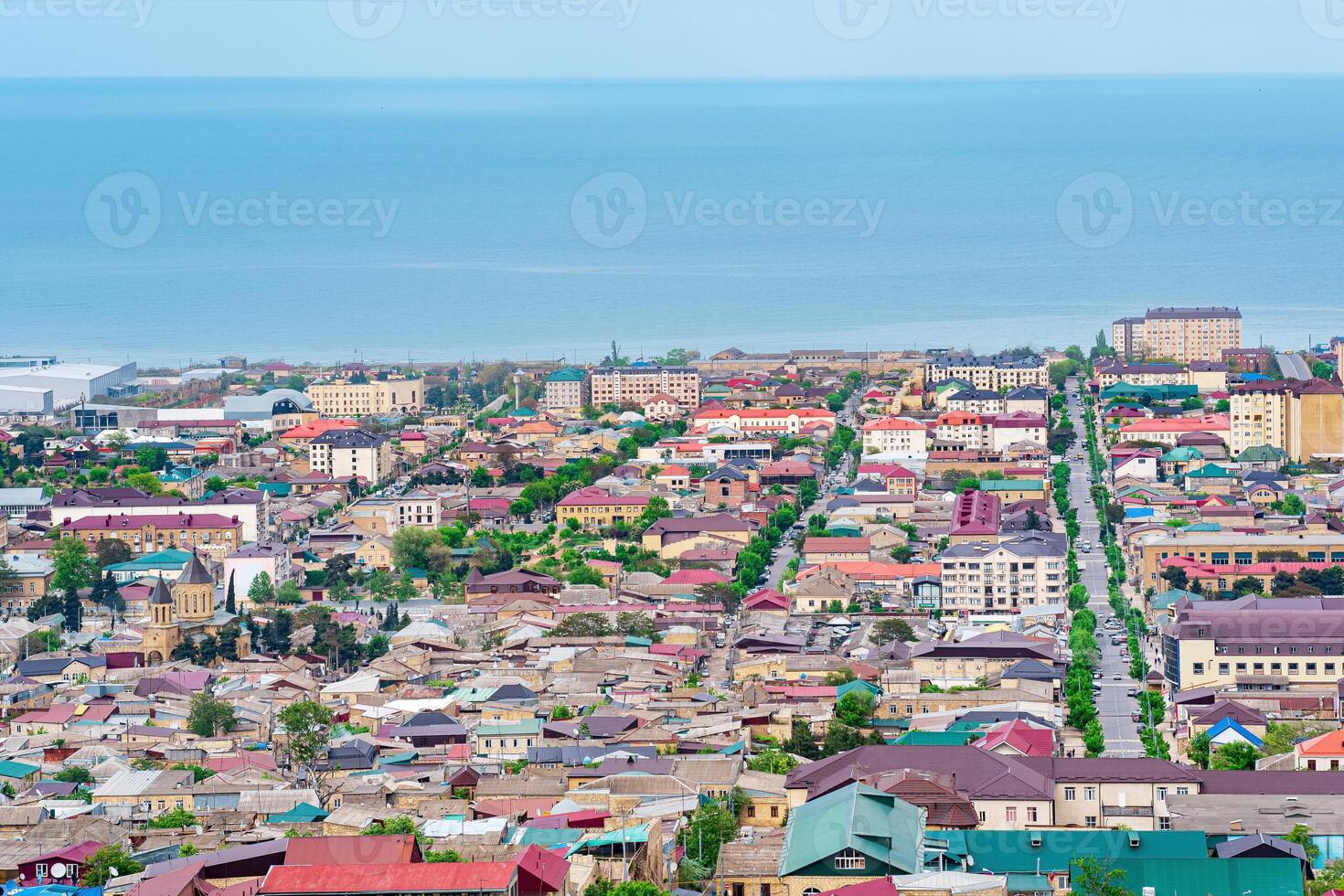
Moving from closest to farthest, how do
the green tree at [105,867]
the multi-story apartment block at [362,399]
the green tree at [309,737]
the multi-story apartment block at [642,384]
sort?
the green tree at [105,867], the green tree at [309,737], the multi-story apartment block at [642,384], the multi-story apartment block at [362,399]

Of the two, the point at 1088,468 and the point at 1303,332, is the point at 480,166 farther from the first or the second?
the point at 1088,468

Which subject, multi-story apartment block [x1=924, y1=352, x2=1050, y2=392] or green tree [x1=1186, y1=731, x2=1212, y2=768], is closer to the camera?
green tree [x1=1186, y1=731, x2=1212, y2=768]

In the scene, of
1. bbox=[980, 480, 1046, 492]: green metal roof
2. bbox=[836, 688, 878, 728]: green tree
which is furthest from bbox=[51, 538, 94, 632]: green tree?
bbox=[980, 480, 1046, 492]: green metal roof

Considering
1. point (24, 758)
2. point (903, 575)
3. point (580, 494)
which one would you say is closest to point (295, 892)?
point (24, 758)

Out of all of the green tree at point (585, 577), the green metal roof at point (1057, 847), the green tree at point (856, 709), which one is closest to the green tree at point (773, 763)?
the green tree at point (856, 709)

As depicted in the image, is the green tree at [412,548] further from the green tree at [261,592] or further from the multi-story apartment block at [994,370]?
the multi-story apartment block at [994,370]

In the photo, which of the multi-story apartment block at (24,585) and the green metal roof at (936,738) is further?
the multi-story apartment block at (24,585)

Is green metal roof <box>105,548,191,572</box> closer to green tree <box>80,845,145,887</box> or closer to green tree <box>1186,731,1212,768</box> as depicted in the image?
green tree <box>1186,731,1212,768</box>
